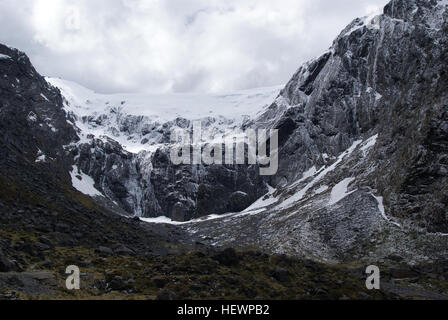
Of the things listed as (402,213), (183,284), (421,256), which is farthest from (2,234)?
(402,213)

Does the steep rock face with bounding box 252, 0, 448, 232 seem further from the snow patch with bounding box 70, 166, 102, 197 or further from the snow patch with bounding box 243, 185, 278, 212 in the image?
the snow patch with bounding box 70, 166, 102, 197

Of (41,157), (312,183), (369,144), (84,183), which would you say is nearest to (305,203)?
(312,183)

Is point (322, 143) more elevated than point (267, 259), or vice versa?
point (322, 143)

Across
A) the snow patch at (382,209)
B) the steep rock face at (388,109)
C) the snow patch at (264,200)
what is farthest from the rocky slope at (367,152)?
the snow patch at (264,200)

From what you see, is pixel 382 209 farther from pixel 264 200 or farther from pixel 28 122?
pixel 28 122

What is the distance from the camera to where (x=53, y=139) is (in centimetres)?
17662

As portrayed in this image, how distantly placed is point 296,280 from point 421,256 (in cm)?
3375

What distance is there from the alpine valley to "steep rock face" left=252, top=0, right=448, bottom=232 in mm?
427

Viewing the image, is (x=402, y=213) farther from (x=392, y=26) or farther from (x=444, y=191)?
(x=392, y=26)

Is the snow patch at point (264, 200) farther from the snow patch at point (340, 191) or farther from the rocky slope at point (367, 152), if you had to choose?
the snow patch at point (340, 191)

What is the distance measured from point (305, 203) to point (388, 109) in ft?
135

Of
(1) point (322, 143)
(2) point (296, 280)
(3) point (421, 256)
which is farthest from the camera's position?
(1) point (322, 143)

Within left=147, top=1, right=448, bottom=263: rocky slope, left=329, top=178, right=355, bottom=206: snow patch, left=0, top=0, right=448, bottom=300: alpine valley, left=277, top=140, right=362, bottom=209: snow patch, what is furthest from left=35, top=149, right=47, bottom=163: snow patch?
left=329, top=178, right=355, bottom=206: snow patch

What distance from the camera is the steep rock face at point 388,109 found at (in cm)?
8625
